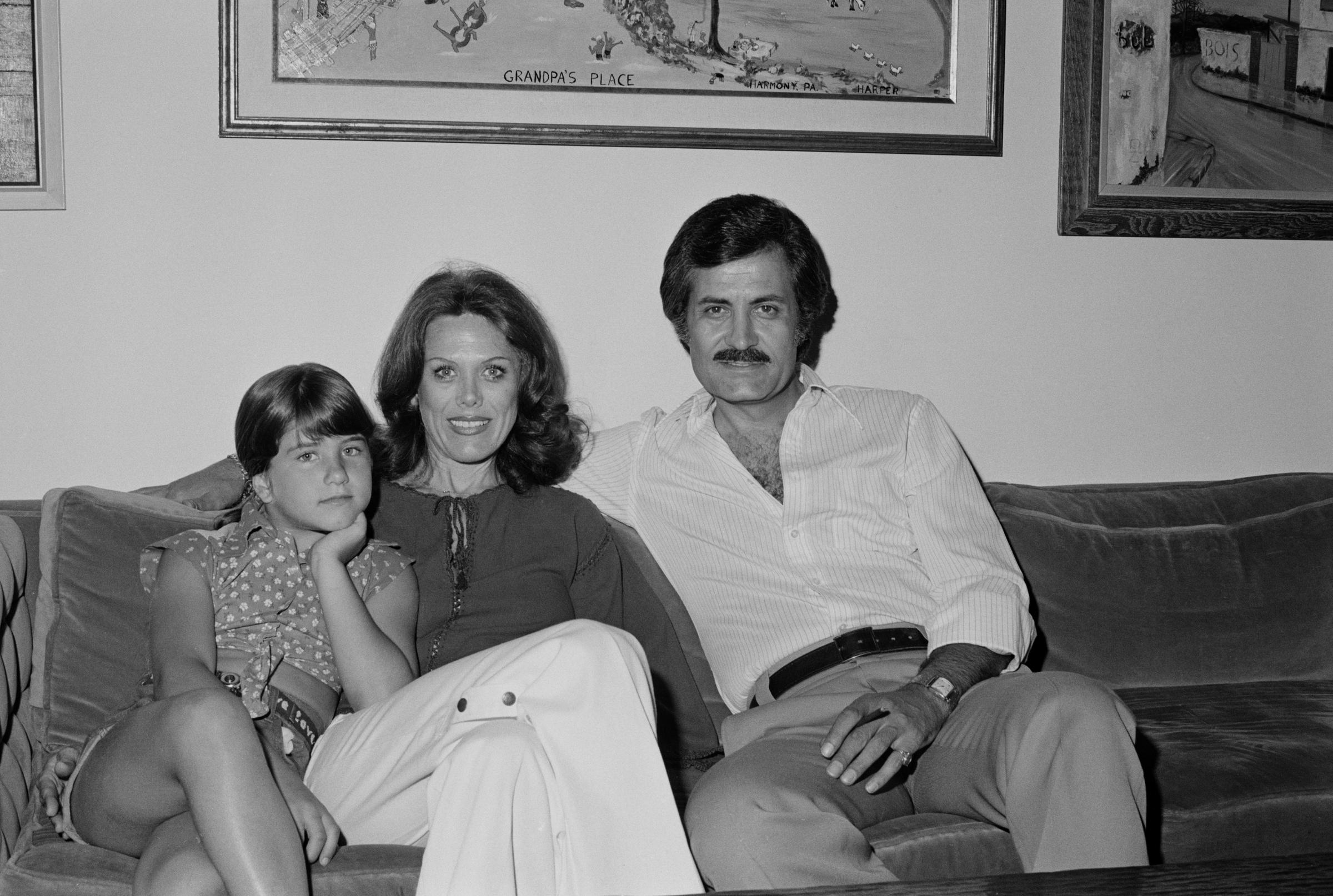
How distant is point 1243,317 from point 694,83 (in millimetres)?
1337

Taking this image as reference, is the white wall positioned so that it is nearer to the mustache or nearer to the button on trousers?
the mustache

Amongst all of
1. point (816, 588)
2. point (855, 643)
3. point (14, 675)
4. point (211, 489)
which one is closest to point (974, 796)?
point (855, 643)

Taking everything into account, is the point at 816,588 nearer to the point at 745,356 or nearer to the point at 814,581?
the point at 814,581

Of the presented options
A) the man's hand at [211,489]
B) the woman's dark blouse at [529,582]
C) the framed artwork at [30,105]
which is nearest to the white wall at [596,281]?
the framed artwork at [30,105]

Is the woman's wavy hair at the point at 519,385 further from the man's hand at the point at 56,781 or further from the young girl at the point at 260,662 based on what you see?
the man's hand at the point at 56,781

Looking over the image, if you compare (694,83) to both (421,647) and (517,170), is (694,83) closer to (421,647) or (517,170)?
(517,170)

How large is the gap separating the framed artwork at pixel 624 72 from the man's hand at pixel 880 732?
3.93ft

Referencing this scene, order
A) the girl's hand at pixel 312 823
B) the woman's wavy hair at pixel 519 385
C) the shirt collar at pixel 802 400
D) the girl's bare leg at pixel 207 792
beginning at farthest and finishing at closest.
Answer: the shirt collar at pixel 802 400
the woman's wavy hair at pixel 519 385
the girl's hand at pixel 312 823
the girl's bare leg at pixel 207 792

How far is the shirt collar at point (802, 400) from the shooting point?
7.07 feet

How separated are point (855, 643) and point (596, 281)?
0.92 meters

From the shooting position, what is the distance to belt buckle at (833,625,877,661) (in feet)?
6.44

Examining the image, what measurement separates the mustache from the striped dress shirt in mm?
128

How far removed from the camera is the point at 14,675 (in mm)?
1895

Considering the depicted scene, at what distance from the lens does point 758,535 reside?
80.5 inches
